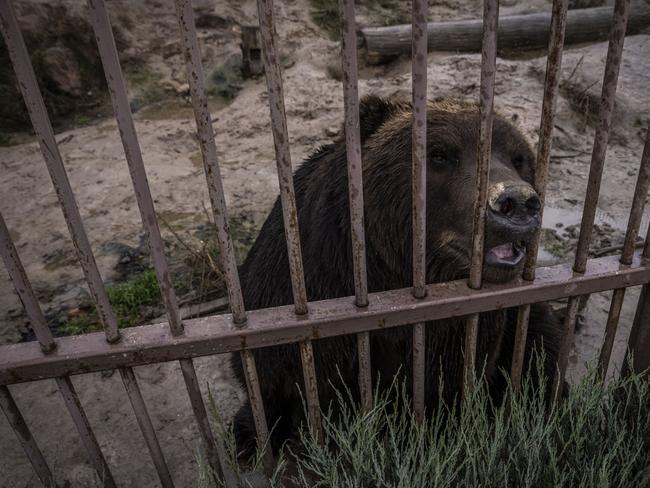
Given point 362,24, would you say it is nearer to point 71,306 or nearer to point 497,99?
point 497,99

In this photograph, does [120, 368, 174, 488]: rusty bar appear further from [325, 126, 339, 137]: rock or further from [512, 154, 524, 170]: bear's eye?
[325, 126, 339, 137]: rock

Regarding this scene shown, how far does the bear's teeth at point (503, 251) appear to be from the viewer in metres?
1.90

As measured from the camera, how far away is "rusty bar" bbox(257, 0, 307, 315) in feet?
4.36

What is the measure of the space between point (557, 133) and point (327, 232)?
4.73 meters

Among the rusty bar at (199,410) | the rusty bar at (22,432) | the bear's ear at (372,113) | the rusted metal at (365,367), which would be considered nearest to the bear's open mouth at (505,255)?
the rusted metal at (365,367)

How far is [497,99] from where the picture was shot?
6.41m

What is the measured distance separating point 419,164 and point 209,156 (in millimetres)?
625

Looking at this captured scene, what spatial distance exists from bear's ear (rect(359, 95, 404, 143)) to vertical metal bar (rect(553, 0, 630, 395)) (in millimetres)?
1014

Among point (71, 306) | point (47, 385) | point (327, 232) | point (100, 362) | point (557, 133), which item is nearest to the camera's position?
point (100, 362)

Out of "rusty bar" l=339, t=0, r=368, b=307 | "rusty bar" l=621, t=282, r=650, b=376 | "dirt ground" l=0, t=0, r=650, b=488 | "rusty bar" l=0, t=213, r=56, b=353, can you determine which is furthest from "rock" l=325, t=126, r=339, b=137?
"rusty bar" l=0, t=213, r=56, b=353

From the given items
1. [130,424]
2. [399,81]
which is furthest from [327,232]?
[399,81]

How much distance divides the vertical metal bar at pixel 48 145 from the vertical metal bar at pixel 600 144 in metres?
1.55

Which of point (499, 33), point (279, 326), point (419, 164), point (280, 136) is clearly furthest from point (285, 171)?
point (499, 33)

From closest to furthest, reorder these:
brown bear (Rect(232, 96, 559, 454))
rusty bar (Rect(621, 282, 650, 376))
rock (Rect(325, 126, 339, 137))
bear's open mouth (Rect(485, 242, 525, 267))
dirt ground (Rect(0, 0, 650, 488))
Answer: bear's open mouth (Rect(485, 242, 525, 267)), rusty bar (Rect(621, 282, 650, 376)), brown bear (Rect(232, 96, 559, 454)), dirt ground (Rect(0, 0, 650, 488)), rock (Rect(325, 126, 339, 137))
